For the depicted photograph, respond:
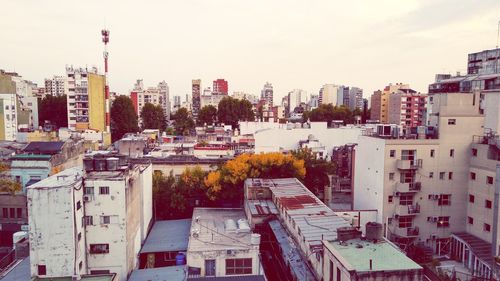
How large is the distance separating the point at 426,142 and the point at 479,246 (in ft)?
24.1

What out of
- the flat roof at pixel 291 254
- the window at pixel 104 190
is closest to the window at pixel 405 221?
the flat roof at pixel 291 254

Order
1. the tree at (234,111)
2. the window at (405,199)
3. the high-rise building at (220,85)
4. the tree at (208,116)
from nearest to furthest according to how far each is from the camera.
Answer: the window at (405,199), the tree at (234,111), the tree at (208,116), the high-rise building at (220,85)

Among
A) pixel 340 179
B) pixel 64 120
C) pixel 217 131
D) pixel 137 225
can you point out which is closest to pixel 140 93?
pixel 64 120

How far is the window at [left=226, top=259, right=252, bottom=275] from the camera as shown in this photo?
20.8 m

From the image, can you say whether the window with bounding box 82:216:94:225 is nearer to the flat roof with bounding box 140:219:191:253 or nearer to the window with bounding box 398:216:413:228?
the flat roof with bounding box 140:219:191:253

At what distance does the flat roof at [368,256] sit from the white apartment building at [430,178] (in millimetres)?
12607

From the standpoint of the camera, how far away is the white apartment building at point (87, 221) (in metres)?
18.8

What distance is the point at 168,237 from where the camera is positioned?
86.9 ft

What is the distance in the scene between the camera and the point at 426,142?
28.5 metres

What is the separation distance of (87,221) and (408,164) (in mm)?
20375

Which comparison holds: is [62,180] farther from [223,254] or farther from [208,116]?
[208,116]

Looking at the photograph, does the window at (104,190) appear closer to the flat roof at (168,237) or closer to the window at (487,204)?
the flat roof at (168,237)

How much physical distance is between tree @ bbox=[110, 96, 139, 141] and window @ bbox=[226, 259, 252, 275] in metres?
56.1

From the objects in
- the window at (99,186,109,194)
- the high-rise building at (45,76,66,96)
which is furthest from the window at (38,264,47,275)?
the high-rise building at (45,76,66,96)
